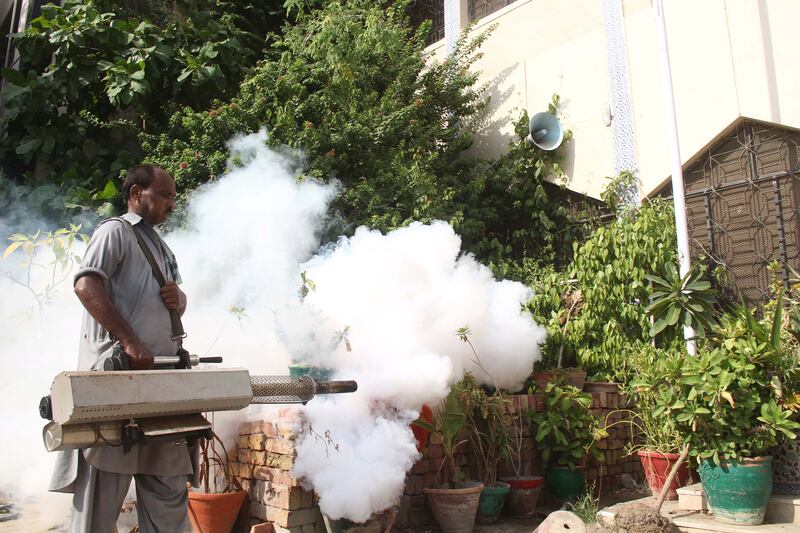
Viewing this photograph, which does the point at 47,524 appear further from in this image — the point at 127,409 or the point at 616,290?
the point at 616,290

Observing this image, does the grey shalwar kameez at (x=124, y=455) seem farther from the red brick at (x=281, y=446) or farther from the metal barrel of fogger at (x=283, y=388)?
the red brick at (x=281, y=446)

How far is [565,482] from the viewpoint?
5875 millimetres

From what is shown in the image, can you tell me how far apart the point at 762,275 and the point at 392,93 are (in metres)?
4.93

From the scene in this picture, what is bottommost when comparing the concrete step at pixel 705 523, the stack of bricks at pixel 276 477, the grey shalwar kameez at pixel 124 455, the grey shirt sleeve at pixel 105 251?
the concrete step at pixel 705 523

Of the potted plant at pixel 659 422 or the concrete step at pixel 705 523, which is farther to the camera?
the potted plant at pixel 659 422

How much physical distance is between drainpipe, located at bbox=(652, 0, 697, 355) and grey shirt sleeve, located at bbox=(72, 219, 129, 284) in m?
5.40

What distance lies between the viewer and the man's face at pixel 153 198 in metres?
3.10

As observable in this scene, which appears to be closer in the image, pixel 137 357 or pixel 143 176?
pixel 137 357

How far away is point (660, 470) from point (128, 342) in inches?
187

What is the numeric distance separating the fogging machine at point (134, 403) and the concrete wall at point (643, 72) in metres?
6.36

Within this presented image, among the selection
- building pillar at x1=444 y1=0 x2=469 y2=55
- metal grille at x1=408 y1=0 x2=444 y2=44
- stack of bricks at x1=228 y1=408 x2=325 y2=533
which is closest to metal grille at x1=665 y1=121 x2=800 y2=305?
building pillar at x1=444 y1=0 x2=469 y2=55

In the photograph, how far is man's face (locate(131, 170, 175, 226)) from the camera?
10.2ft

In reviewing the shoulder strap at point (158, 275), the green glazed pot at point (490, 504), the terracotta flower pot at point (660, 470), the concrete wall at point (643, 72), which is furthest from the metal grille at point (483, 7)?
the shoulder strap at point (158, 275)

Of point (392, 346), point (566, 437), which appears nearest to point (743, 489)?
point (566, 437)
